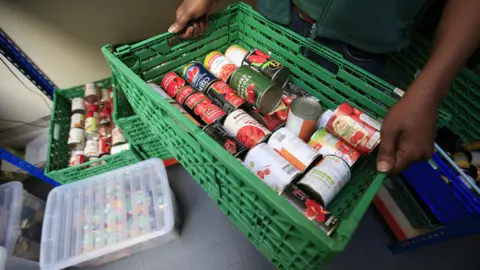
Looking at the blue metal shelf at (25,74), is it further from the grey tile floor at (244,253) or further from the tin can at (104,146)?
the grey tile floor at (244,253)

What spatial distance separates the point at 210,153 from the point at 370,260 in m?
1.02

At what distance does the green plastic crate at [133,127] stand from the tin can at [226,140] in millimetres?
294

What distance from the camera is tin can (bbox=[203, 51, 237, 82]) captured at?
1.02 meters

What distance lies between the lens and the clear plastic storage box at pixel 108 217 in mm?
1051

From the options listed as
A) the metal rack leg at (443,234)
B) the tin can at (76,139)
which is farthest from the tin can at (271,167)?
the tin can at (76,139)

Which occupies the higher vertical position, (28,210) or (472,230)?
(28,210)

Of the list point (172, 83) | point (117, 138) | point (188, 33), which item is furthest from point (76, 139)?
point (188, 33)

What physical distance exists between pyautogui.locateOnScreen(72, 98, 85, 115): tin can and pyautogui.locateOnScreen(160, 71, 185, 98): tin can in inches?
25.7

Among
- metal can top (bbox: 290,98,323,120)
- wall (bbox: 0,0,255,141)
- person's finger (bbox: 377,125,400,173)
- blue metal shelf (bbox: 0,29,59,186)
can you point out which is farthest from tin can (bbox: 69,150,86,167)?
person's finger (bbox: 377,125,400,173)

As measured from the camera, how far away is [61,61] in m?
1.39

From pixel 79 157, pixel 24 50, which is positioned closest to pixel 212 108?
pixel 79 157

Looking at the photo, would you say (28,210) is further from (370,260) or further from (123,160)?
(370,260)

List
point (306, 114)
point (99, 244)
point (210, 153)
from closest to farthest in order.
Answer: point (210, 153) → point (306, 114) → point (99, 244)

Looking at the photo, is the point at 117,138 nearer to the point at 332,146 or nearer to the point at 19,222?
the point at 19,222
